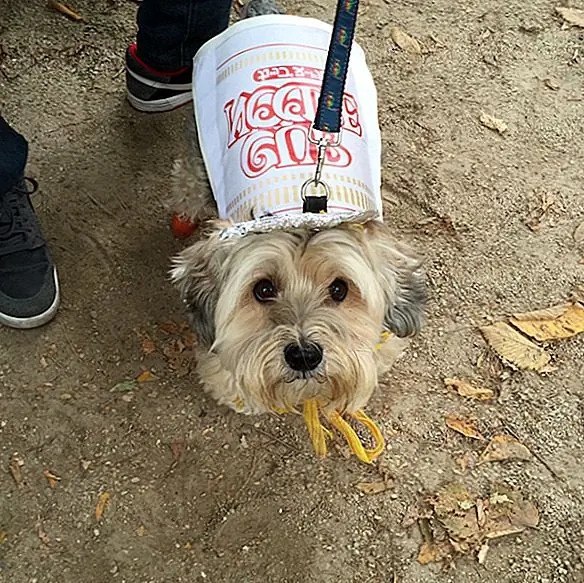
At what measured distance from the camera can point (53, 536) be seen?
109 inches

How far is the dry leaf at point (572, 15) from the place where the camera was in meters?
4.47

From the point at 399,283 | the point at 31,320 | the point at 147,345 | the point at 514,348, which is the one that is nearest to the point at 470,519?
the point at 514,348

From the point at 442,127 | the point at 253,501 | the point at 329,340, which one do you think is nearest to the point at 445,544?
the point at 253,501

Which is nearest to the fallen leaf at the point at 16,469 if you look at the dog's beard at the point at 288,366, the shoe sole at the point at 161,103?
the dog's beard at the point at 288,366

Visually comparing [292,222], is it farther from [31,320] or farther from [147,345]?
[31,320]

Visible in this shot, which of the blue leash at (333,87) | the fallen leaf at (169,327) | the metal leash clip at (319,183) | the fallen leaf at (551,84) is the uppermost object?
the blue leash at (333,87)

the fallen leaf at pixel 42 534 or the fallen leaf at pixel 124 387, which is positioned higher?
the fallen leaf at pixel 124 387

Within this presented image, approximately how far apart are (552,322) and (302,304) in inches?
55.4

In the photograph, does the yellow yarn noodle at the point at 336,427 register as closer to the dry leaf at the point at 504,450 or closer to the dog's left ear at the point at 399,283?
the dog's left ear at the point at 399,283

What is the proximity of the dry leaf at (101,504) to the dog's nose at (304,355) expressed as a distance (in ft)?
3.20

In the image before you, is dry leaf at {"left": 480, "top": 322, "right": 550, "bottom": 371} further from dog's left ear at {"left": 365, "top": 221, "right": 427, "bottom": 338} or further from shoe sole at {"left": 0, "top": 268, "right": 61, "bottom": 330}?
shoe sole at {"left": 0, "top": 268, "right": 61, "bottom": 330}

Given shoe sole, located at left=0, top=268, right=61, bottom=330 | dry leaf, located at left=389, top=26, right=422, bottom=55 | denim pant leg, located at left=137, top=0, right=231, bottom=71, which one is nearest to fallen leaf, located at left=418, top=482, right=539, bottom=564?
shoe sole, located at left=0, top=268, right=61, bottom=330

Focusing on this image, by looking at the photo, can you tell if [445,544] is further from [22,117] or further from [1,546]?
[22,117]

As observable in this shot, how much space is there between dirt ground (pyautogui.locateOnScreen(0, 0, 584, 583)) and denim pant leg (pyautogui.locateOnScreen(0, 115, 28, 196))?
0.53 m
